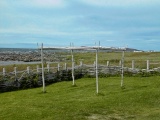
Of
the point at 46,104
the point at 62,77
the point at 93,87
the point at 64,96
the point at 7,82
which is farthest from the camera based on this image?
the point at 62,77

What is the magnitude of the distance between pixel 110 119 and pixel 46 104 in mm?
4038

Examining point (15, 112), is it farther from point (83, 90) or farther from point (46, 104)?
point (83, 90)

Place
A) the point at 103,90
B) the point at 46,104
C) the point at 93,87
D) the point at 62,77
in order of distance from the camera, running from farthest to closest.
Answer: the point at 62,77 → the point at 93,87 → the point at 103,90 → the point at 46,104

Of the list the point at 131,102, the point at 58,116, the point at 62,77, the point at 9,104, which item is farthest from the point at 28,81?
the point at 58,116

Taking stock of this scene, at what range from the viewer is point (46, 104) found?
52.7 feet

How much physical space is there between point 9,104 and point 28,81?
9433mm

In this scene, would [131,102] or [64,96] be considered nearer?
[131,102]

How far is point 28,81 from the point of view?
85.6 ft

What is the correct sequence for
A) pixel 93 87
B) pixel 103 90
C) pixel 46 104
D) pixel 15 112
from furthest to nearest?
pixel 93 87 → pixel 103 90 → pixel 46 104 → pixel 15 112

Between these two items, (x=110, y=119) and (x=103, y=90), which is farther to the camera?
(x=103, y=90)

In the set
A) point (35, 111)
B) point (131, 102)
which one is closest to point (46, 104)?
point (35, 111)

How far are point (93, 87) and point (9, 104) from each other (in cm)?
771

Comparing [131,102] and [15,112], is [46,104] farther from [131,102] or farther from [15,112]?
[131,102]

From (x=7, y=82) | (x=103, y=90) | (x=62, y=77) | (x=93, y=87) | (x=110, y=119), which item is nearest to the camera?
(x=110, y=119)
